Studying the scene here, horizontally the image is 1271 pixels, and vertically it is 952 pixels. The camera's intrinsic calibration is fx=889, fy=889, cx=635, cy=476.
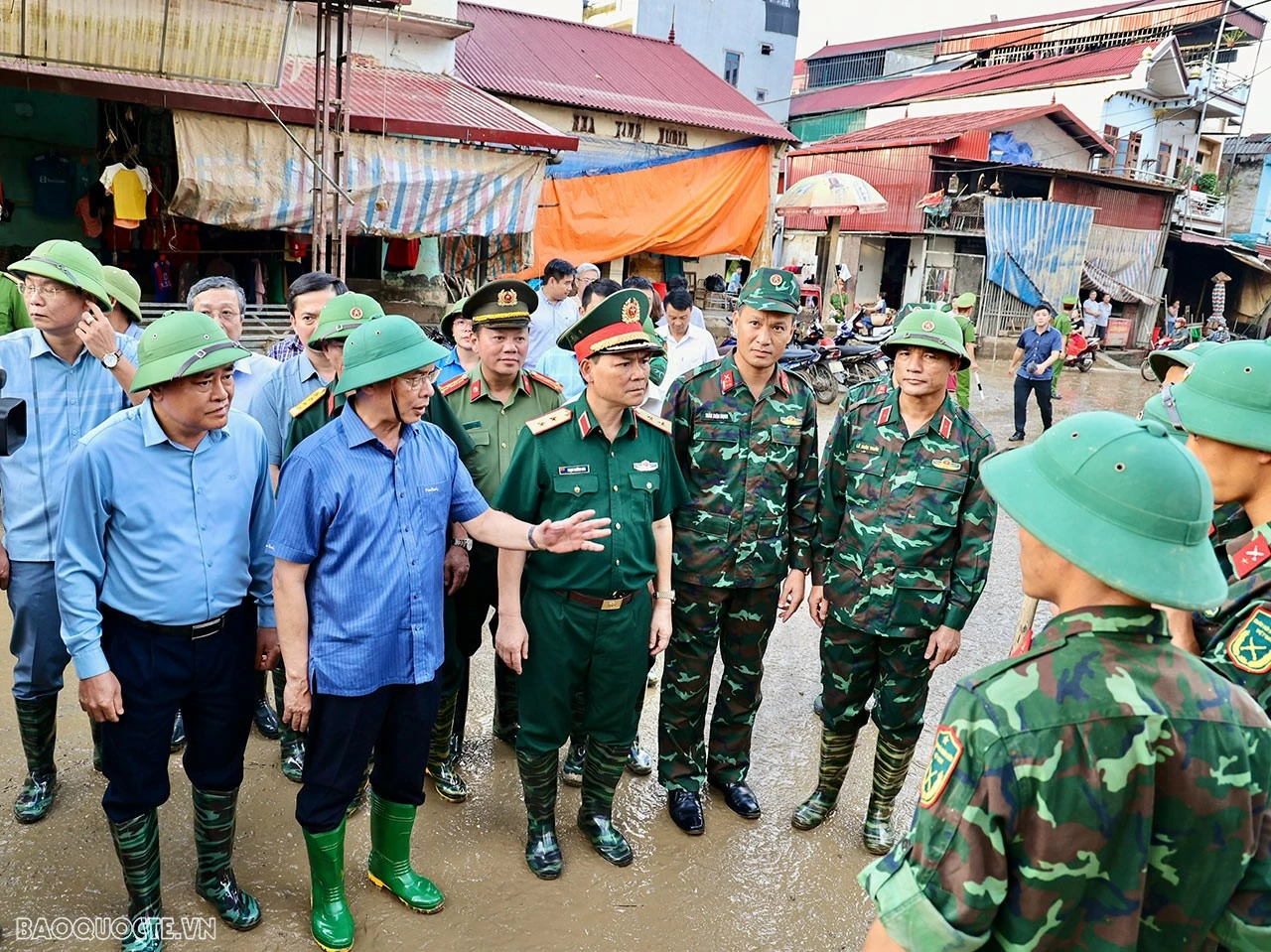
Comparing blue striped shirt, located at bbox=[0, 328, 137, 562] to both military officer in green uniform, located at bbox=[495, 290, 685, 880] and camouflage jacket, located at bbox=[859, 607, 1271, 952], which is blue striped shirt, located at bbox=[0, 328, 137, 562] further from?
camouflage jacket, located at bbox=[859, 607, 1271, 952]

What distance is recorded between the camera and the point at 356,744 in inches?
108

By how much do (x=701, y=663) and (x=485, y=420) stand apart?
1338 millimetres

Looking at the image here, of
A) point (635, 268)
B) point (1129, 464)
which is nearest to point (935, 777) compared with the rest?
point (1129, 464)

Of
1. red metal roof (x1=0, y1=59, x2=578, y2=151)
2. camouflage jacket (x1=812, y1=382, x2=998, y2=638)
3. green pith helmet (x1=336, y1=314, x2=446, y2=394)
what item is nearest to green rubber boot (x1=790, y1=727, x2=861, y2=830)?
camouflage jacket (x1=812, y1=382, x2=998, y2=638)

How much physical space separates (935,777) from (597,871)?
2174 mm

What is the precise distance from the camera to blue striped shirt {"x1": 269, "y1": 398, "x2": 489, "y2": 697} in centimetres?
261

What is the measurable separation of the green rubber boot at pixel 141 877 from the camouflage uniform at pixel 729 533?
1.83 metres

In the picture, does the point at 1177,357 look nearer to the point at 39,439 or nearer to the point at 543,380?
the point at 543,380

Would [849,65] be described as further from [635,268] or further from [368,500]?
[368,500]

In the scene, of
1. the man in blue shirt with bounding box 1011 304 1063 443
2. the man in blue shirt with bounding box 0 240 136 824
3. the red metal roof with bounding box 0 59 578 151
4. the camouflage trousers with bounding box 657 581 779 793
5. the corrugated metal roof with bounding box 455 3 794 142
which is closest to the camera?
the man in blue shirt with bounding box 0 240 136 824

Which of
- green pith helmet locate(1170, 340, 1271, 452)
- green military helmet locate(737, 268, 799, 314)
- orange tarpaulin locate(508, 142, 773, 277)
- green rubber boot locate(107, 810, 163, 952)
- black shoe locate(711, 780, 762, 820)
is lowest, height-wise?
black shoe locate(711, 780, 762, 820)

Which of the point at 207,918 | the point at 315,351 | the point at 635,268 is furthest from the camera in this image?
the point at 635,268

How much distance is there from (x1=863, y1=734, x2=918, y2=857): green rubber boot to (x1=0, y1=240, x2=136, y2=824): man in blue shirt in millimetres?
3076

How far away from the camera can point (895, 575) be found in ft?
10.9
